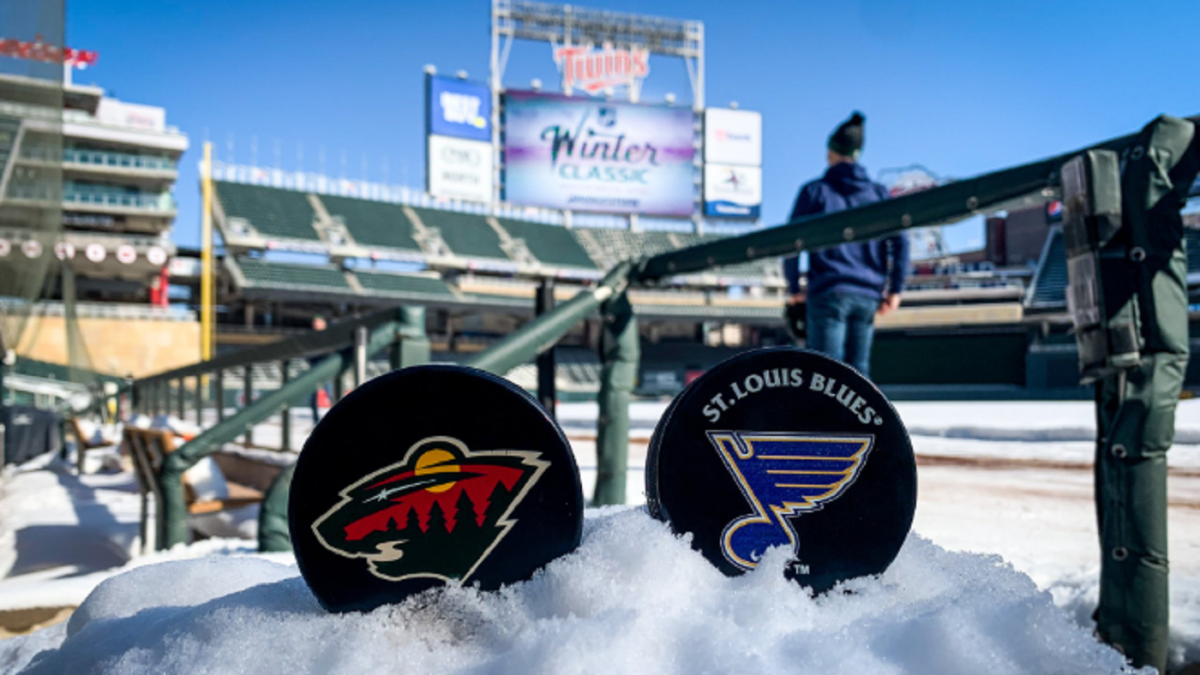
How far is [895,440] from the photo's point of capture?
3.02 ft

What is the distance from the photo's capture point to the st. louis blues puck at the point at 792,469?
91cm

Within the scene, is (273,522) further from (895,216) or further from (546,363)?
(895,216)

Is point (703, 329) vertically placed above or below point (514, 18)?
below

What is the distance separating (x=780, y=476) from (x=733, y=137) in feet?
104

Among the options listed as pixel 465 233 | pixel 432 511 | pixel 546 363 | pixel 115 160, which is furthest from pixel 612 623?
pixel 115 160

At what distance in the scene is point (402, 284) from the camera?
1120 inches

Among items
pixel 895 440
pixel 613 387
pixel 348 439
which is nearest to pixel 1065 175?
pixel 895 440

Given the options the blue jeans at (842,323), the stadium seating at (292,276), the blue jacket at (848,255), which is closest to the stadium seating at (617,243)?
the stadium seating at (292,276)

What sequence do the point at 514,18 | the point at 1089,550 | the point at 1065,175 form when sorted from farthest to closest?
the point at 514,18 → the point at 1089,550 → the point at 1065,175

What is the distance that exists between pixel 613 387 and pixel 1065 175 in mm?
1729

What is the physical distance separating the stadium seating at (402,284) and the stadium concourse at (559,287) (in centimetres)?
8

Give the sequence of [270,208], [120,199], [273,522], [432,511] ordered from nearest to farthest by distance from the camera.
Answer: [432,511]
[273,522]
[270,208]
[120,199]

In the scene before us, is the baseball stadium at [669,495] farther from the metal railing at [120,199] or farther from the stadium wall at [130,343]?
the metal railing at [120,199]

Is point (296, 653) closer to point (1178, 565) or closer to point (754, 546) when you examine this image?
point (754, 546)
